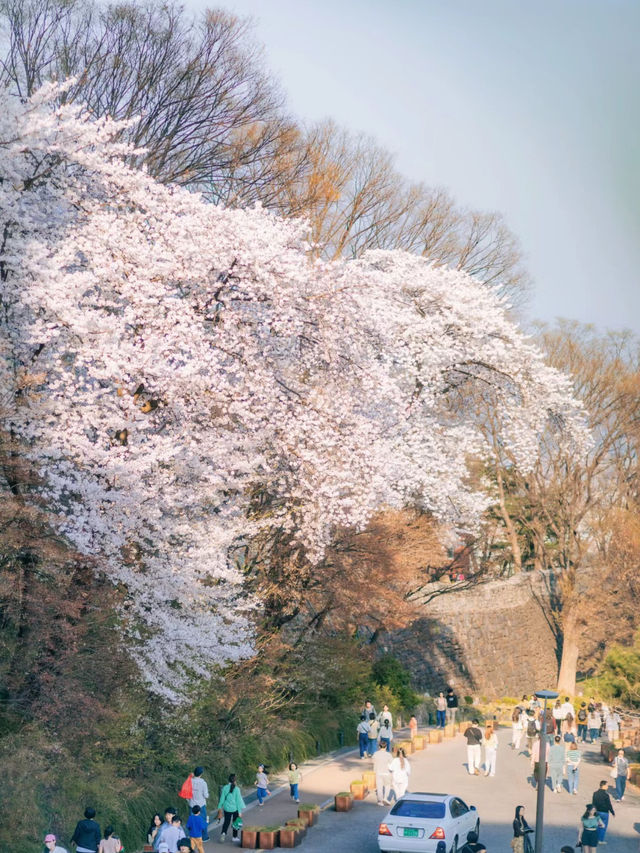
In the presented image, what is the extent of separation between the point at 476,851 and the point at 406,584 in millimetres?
16151

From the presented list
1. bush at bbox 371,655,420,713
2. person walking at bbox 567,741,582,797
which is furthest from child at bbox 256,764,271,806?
bush at bbox 371,655,420,713

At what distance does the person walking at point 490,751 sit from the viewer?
26953 mm

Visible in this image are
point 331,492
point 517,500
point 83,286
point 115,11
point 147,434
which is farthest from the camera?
point 517,500

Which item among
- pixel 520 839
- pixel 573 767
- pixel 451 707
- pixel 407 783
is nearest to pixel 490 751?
pixel 573 767

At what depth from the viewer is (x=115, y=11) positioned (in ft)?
102

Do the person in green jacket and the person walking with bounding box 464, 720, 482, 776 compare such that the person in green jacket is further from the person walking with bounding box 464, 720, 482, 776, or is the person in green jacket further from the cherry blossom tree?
the person walking with bounding box 464, 720, 482, 776


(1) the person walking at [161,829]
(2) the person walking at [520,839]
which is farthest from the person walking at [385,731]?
(1) the person walking at [161,829]

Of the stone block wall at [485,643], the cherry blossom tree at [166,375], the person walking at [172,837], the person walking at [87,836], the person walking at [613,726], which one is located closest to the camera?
the person walking at [87,836]

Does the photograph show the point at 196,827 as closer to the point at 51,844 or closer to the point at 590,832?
the point at 51,844

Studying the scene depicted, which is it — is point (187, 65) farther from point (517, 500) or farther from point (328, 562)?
point (517, 500)

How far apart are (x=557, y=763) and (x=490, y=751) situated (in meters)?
2.45

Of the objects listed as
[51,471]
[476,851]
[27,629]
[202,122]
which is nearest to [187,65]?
[202,122]

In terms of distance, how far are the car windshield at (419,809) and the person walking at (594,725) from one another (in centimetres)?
1887

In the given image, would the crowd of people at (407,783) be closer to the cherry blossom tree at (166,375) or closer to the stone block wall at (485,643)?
the cherry blossom tree at (166,375)
